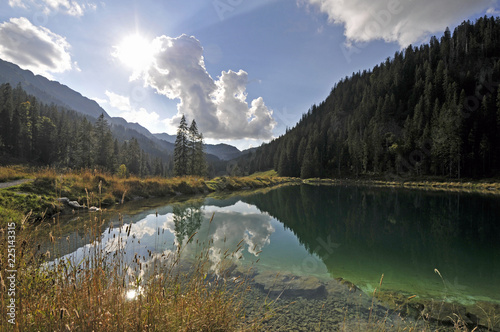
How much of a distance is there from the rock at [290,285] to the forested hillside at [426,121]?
67083 millimetres

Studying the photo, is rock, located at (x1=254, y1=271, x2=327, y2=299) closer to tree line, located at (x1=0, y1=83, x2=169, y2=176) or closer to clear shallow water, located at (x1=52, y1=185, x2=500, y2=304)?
clear shallow water, located at (x1=52, y1=185, x2=500, y2=304)

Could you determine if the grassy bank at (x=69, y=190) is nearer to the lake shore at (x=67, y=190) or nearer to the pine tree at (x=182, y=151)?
the lake shore at (x=67, y=190)

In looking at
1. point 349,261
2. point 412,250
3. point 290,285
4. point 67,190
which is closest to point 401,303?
point 290,285

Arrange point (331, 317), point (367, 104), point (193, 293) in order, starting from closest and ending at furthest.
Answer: point (193, 293) → point (331, 317) → point (367, 104)

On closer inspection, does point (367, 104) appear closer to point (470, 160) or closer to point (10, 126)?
point (470, 160)

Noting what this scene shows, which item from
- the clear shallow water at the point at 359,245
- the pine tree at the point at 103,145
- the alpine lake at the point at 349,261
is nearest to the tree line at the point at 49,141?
the pine tree at the point at 103,145

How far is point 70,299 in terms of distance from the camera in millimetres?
2426

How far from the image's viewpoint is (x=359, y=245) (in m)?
9.88

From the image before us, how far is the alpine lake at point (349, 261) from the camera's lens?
452 centimetres

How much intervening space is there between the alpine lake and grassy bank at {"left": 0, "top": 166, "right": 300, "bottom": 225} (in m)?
1.26

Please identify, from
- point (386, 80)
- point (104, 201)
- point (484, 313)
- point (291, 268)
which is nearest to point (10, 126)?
point (104, 201)

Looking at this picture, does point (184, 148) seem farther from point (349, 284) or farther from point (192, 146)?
point (349, 284)

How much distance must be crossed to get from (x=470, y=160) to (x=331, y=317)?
75.0 metres

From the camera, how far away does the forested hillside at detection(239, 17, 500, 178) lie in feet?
185
